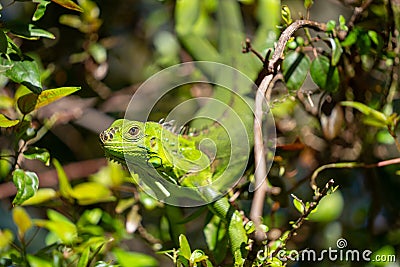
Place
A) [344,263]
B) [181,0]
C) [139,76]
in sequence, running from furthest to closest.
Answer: [139,76] < [181,0] < [344,263]

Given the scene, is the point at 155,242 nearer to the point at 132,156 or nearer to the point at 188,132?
the point at 188,132

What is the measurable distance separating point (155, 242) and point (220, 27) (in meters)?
0.50

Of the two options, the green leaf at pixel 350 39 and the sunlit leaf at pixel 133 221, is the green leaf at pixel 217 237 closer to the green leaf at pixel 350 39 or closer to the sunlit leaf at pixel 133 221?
the sunlit leaf at pixel 133 221

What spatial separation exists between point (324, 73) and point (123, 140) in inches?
12.8

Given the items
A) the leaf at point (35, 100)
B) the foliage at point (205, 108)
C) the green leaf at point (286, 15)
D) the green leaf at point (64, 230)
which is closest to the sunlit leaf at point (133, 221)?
the foliage at point (205, 108)

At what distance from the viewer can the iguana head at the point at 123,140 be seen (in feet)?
2.36

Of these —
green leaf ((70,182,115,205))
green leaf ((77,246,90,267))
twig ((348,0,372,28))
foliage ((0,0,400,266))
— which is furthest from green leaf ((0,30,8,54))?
twig ((348,0,372,28))

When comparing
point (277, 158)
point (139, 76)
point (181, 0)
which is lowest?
point (139, 76)

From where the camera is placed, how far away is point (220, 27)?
129 centimetres

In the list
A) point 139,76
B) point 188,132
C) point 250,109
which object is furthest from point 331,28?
point 139,76

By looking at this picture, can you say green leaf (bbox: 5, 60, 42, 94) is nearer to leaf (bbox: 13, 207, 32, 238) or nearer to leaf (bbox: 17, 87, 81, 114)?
leaf (bbox: 17, 87, 81, 114)

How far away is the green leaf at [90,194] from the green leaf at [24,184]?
26 cm

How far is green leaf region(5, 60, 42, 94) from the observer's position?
73cm

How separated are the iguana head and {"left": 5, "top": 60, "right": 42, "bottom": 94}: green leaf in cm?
10
